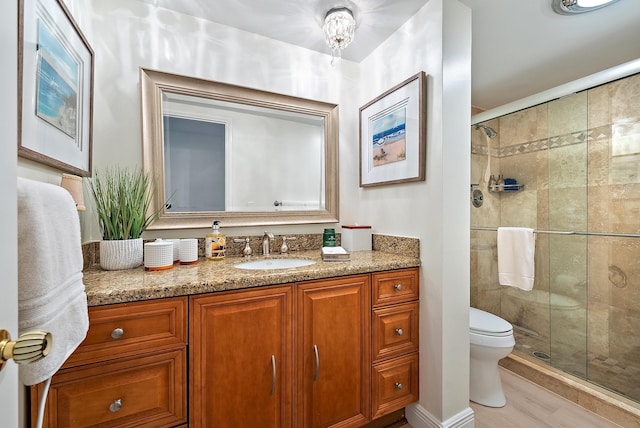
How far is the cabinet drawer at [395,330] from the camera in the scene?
4.38 feet

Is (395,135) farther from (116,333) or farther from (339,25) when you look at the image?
(116,333)

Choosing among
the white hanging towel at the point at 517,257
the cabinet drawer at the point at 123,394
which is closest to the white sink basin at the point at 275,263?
the cabinet drawer at the point at 123,394

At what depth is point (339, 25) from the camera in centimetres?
144

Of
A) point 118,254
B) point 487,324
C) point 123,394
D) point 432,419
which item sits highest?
point 118,254

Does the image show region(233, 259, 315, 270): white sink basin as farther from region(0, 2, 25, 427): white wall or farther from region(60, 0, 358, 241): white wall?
region(0, 2, 25, 427): white wall

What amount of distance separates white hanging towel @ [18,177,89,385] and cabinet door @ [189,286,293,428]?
0.36 meters

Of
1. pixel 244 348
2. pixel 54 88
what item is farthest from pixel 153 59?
pixel 244 348

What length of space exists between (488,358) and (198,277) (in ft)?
5.64

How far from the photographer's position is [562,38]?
1650mm

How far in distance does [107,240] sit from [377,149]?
150 centimetres

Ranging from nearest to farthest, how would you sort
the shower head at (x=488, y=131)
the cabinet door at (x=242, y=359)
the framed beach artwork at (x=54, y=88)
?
the framed beach artwork at (x=54, y=88)
the cabinet door at (x=242, y=359)
the shower head at (x=488, y=131)

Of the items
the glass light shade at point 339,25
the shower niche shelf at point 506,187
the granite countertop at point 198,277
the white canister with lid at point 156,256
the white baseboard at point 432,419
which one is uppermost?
the glass light shade at point 339,25

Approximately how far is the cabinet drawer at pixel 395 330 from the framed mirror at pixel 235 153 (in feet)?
2.39

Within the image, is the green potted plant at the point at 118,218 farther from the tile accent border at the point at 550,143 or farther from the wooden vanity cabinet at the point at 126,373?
the tile accent border at the point at 550,143
